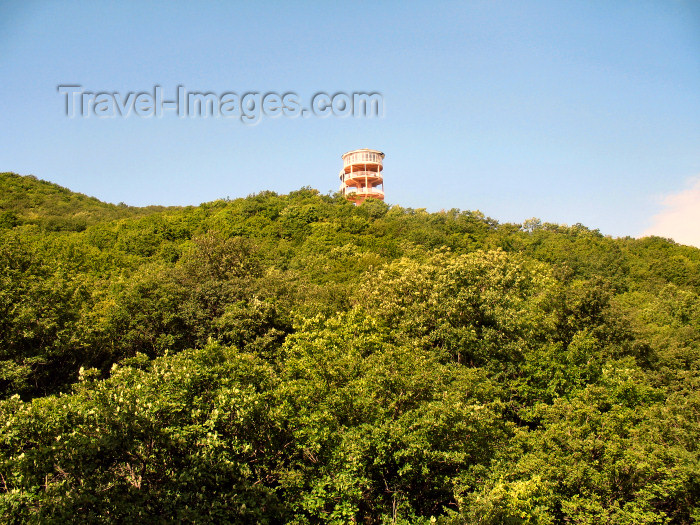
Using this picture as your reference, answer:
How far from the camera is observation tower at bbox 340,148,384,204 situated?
246ft

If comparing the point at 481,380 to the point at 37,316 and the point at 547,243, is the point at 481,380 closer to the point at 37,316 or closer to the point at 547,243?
the point at 37,316

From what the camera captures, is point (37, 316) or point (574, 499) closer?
point (574, 499)

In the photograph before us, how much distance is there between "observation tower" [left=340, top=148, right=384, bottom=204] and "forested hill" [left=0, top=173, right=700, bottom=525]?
3833 cm

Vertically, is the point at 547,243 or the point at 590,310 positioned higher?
the point at 547,243

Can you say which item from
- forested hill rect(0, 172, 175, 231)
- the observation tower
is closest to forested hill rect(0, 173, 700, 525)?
forested hill rect(0, 172, 175, 231)

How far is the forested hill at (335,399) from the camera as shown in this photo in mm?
11883

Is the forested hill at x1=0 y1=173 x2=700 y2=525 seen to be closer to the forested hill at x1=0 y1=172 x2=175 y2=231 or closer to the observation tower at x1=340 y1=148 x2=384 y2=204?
the forested hill at x1=0 y1=172 x2=175 y2=231

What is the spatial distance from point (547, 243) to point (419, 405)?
2002 inches

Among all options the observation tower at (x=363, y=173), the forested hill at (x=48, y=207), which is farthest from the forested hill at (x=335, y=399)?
the observation tower at (x=363, y=173)

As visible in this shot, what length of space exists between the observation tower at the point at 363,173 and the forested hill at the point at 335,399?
3833 cm

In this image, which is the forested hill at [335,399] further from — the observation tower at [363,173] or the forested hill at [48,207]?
the observation tower at [363,173]

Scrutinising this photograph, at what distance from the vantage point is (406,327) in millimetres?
24547

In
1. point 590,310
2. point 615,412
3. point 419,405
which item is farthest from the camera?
point 590,310

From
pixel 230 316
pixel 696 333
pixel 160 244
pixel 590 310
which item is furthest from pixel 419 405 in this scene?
pixel 160 244
